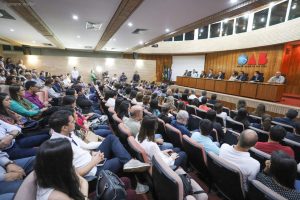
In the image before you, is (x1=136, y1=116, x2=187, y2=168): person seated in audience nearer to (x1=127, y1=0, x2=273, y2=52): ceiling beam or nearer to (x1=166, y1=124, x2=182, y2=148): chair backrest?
(x1=166, y1=124, x2=182, y2=148): chair backrest

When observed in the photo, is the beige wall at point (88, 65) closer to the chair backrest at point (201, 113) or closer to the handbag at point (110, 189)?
the chair backrest at point (201, 113)

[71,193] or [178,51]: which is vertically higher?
[178,51]

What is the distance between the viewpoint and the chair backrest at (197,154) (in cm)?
225

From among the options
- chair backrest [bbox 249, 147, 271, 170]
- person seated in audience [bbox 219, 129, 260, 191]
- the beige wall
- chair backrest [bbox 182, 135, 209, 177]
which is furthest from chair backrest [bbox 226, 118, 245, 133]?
the beige wall

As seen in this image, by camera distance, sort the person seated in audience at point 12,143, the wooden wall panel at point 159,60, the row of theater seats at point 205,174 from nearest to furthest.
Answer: the row of theater seats at point 205,174
the person seated in audience at point 12,143
the wooden wall panel at point 159,60

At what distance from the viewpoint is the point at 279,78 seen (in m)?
7.53

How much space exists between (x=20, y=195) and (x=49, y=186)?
0.54 feet

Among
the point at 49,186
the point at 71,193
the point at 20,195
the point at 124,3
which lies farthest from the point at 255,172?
the point at 124,3

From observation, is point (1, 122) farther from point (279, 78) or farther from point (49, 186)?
point (279, 78)

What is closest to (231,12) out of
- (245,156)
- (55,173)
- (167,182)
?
(245,156)

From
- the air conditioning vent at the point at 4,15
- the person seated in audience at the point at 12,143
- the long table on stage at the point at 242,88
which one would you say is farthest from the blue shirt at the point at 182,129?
the air conditioning vent at the point at 4,15

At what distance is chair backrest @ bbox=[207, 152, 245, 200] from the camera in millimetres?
1701

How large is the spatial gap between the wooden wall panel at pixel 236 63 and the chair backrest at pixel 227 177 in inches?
351

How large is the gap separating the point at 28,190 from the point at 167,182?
91 cm
